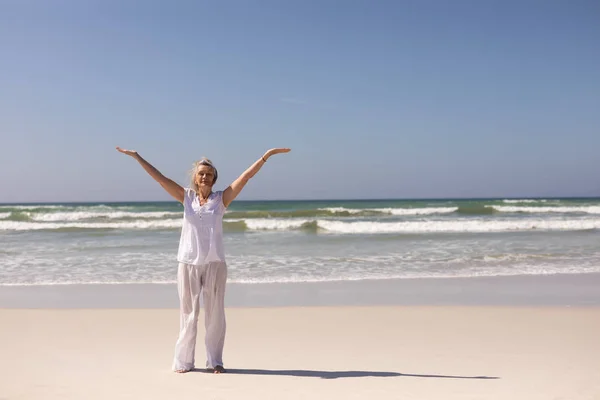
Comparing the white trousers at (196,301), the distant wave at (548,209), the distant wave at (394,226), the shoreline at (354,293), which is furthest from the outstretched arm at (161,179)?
the distant wave at (548,209)

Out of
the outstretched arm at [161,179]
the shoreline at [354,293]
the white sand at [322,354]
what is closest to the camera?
the white sand at [322,354]

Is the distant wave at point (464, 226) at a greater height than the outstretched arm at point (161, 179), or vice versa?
the outstretched arm at point (161, 179)

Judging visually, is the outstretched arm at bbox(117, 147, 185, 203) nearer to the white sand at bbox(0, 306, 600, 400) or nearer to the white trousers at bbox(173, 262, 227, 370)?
the white trousers at bbox(173, 262, 227, 370)

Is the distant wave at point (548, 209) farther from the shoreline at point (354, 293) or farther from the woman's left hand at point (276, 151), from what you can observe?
the woman's left hand at point (276, 151)

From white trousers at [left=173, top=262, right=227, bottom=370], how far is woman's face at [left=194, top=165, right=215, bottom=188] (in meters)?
0.66

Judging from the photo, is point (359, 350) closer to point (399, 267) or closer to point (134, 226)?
point (399, 267)

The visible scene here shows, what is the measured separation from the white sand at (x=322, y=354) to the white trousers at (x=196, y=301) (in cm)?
22

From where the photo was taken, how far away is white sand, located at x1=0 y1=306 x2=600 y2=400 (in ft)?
13.6

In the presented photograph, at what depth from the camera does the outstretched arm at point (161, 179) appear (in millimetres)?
4441

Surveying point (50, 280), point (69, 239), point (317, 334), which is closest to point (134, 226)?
point (69, 239)

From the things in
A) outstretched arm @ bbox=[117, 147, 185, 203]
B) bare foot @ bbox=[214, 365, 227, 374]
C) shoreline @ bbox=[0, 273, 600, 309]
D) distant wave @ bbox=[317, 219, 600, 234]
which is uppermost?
outstretched arm @ bbox=[117, 147, 185, 203]

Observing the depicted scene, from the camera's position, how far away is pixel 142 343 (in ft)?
18.6

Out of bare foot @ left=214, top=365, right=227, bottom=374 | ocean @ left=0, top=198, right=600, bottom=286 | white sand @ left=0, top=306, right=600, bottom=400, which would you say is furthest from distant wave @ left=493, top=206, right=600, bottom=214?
bare foot @ left=214, top=365, right=227, bottom=374

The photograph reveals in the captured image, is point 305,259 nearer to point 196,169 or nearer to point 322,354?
point 322,354
